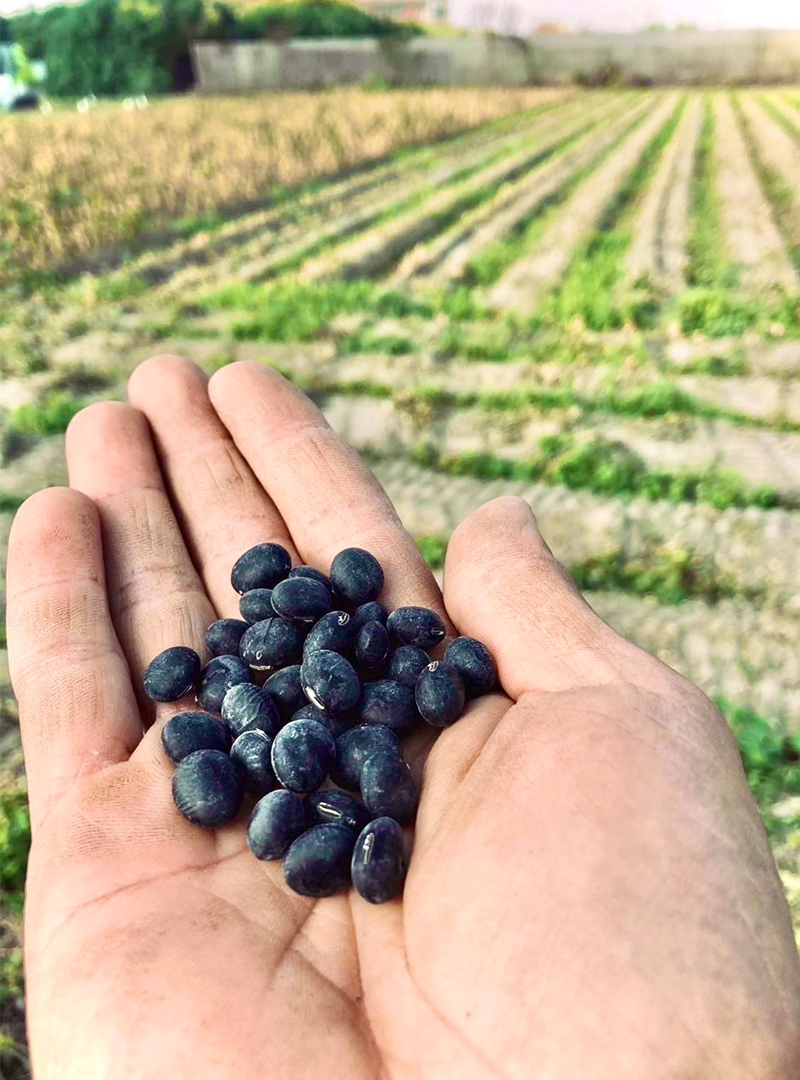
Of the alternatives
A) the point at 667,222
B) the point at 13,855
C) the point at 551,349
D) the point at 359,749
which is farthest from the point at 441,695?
the point at 667,222

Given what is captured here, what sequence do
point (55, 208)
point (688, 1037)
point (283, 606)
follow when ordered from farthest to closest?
point (55, 208) → point (283, 606) → point (688, 1037)

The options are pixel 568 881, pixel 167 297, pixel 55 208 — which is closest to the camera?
pixel 568 881

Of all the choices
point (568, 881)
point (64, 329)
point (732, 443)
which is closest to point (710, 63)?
point (732, 443)

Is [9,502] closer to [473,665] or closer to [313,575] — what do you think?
[313,575]

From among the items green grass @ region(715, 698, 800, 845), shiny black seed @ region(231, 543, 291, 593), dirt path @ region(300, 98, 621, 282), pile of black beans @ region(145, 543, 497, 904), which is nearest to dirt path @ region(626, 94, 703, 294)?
dirt path @ region(300, 98, 621, 282)

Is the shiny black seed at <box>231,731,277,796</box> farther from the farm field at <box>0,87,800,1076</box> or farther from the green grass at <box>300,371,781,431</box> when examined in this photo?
the green grass at <box>300,371,781,431</box>

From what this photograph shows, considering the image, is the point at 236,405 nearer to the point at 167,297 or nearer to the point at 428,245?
the point at 167,297
